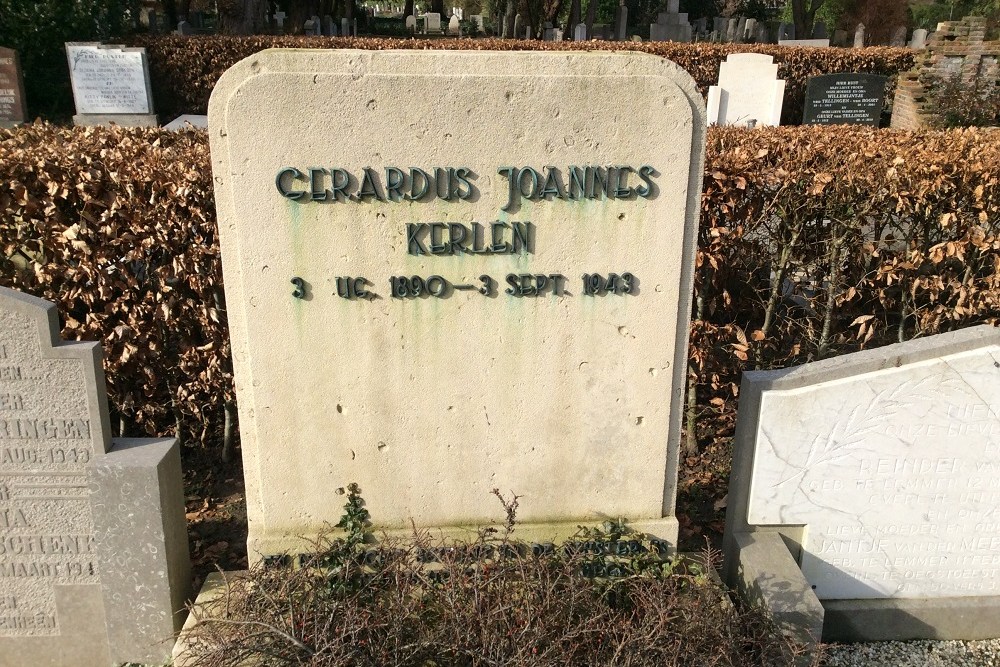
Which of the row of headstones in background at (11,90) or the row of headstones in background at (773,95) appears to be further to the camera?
the row of headstones in background at (773,95)

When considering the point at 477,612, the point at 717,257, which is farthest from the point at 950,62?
the point at 477,612

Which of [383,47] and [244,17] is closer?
[383,47]

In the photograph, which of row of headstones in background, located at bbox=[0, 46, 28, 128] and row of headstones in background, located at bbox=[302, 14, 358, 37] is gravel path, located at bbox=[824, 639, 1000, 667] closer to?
row of headstones in background, located at bbox=[0, 46, 28, 128]

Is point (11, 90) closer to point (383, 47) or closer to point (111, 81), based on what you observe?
point (111, 81)

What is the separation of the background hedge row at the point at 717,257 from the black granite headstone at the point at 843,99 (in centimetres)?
1060

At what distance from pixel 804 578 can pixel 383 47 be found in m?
16.7

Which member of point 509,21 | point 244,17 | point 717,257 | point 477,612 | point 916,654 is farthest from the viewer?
point 509,21

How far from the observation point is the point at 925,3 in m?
33.2

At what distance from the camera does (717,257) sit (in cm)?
436

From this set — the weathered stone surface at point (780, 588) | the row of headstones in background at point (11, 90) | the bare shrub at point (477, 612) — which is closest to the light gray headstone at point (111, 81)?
the row of headstones in background at point (11, 90)

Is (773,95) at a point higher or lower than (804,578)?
higher

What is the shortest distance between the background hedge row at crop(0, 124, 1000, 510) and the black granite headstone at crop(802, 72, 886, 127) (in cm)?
1060

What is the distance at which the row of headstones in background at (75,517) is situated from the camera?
2855mm

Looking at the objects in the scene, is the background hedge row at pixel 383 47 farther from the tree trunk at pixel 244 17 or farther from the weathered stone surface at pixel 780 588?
the weathered stone surface at pixel 780 588
